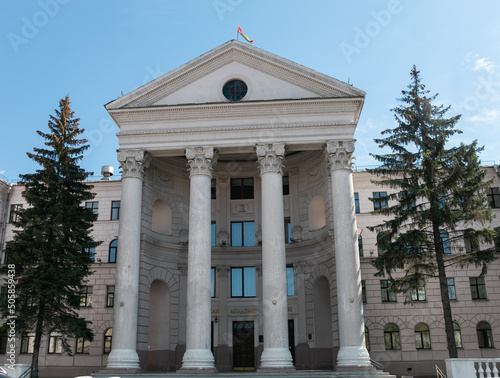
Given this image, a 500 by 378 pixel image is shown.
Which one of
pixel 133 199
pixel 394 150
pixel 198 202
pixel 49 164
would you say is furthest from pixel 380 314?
pixel 49 164

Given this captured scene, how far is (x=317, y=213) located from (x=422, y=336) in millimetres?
11203

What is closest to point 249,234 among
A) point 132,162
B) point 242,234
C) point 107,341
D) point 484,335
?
point 242,234

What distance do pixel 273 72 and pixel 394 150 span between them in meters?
8.60

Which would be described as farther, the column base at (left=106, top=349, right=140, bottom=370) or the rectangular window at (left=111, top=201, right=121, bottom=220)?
the rectangular window at (left=111, top=201, right=121, bottom=220)

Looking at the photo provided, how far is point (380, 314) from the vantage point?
35.8 meters

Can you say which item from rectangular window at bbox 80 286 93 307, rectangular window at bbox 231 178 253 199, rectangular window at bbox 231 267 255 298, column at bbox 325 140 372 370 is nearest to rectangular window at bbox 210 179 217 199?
rectangular window at bbox 231 178 253 199

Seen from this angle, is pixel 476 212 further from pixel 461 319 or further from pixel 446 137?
pixel 461 319

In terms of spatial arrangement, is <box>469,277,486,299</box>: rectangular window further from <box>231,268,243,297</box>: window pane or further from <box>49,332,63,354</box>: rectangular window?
<box>49,332,63,354</box>: rectangular window

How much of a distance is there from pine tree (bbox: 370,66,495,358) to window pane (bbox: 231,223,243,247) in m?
11.2

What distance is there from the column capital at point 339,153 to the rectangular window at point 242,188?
28.6 ft

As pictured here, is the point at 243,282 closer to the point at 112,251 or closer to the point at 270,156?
the point at 270,156

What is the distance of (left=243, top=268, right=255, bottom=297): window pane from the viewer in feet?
112

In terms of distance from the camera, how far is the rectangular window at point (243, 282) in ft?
113

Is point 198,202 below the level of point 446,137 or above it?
below
